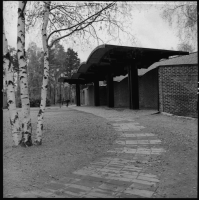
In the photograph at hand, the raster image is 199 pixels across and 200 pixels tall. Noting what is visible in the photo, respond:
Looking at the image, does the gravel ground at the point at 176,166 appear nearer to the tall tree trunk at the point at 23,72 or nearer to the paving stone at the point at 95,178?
the paving stone at the point at 95,178

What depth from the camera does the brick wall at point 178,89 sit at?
37.3 feet

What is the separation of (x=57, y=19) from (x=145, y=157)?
4.69 meters

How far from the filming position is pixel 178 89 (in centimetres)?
1168

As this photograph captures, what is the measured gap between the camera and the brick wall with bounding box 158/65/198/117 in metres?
11.4

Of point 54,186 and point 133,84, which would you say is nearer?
point 54,186

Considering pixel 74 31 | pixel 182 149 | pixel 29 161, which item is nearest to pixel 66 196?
pixel 29 161

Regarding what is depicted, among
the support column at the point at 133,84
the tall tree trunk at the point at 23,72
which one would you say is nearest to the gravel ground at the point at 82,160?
the tall tree trunk at the point at 23,72

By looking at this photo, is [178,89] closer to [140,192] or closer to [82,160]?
[82,160]

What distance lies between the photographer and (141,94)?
19.5 m

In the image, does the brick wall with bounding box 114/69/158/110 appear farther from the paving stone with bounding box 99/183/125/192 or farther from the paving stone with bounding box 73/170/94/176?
the paving stone with bounding box 99/183/125/192

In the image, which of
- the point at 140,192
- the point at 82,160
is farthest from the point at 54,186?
the point at 82,160

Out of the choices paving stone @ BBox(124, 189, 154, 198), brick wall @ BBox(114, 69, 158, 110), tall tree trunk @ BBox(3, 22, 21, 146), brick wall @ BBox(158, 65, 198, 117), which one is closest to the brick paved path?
paving stone @ BBox(124, 189, 154, 198)

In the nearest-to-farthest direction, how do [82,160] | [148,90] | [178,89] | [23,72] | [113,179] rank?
[113,179] < [82,160] < [23,72] < [178,89] < [148,90]

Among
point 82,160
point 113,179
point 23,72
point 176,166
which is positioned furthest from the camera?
point 23,72
